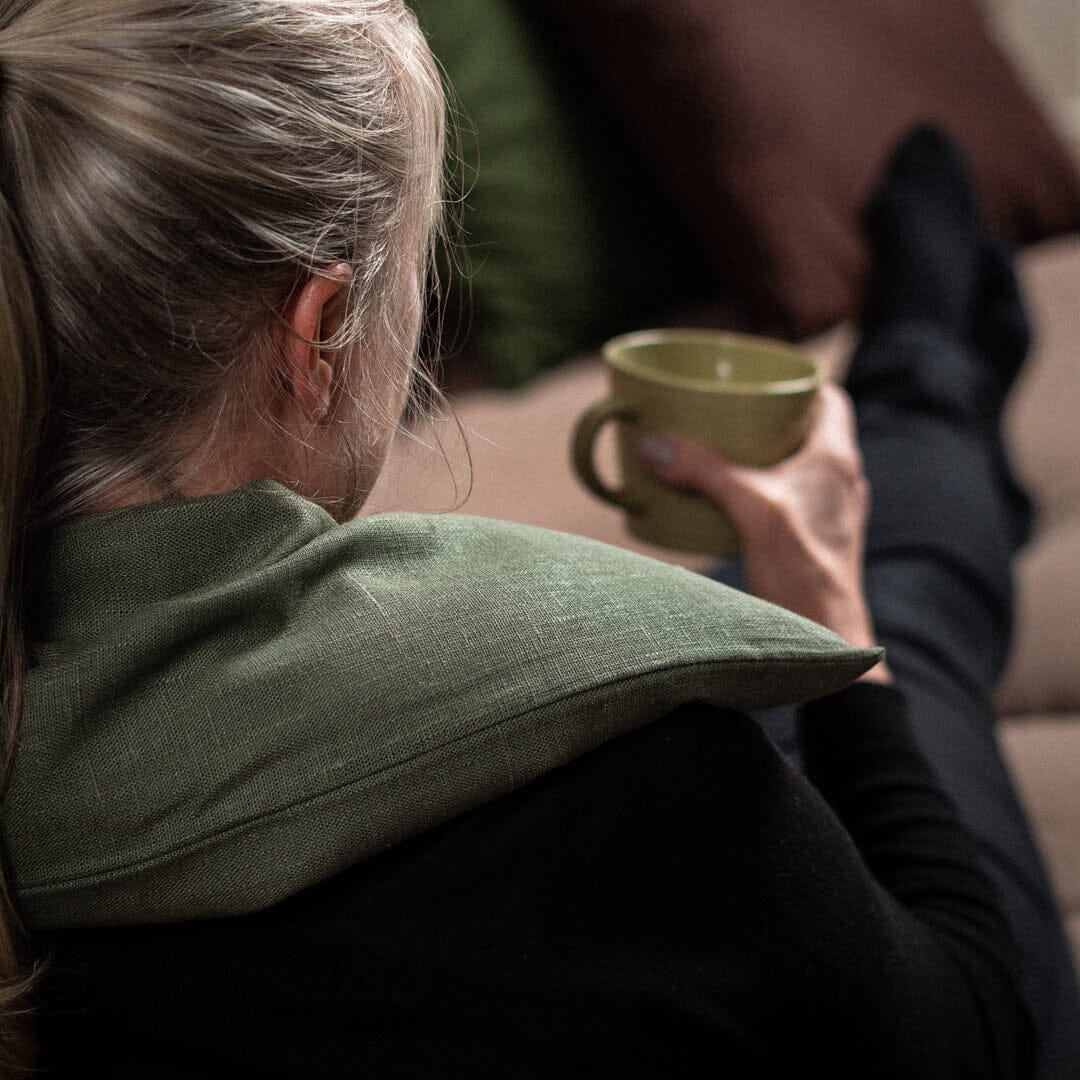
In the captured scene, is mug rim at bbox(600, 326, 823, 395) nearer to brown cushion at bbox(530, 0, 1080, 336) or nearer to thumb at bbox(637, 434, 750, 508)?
thumb at bbox(637, 434, 750, 508)

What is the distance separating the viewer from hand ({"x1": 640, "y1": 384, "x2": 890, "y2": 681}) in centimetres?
76

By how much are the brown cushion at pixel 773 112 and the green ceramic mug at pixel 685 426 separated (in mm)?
584

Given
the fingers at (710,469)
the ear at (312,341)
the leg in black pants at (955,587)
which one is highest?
the ear at (312,341)

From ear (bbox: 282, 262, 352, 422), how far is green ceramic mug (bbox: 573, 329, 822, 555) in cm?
29

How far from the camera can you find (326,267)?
1.51 ft

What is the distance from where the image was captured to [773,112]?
4.60 ft

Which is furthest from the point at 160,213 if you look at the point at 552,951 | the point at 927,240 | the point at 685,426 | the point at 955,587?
the point at 927,240

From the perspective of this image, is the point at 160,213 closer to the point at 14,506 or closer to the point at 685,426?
the point at 14,506

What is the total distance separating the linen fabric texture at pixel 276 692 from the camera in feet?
1.44

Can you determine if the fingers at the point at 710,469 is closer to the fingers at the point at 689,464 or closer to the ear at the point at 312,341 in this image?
the fingers at the point at 689,464

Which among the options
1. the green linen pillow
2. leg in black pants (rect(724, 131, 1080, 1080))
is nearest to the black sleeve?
leg in black pants (rect(724, 131, 1080, 1080))

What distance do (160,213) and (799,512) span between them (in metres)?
0.49

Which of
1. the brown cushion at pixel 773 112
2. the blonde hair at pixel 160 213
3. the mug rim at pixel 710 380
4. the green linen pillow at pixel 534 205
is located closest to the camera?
the blonde hair at pixel 160 213

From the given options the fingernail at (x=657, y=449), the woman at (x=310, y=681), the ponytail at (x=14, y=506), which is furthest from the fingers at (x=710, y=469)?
the ponytail at (x=14, y=506)
